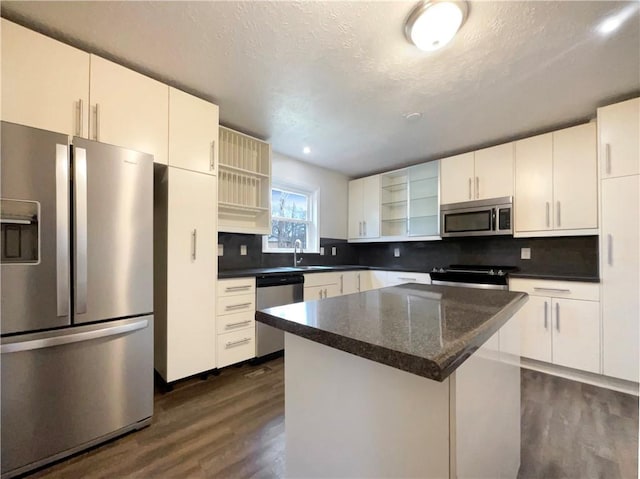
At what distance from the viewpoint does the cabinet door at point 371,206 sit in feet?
13.4

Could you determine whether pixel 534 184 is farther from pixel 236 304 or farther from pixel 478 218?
pixel 236 304

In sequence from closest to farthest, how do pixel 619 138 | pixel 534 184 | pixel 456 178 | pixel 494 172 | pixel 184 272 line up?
pixel 184 272 → pixel 619 138 → pixel 534 184 → pixel 494 172 → pixel 456 178

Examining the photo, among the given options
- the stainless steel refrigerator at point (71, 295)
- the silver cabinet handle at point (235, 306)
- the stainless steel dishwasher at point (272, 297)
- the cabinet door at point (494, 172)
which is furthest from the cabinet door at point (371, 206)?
the stainless steel refrigerator at point (71, 295)

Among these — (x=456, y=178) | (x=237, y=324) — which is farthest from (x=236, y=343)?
(x=456, y=178)

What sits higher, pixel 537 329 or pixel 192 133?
pixel 192 133

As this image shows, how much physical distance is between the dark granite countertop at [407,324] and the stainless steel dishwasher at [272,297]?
1580mm

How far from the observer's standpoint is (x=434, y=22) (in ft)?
4.71

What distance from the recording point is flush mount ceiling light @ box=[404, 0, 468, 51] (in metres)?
1.38

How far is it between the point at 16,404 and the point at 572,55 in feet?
11.9

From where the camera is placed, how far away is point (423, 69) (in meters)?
1.90

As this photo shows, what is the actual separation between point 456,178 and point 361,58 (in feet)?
6.82

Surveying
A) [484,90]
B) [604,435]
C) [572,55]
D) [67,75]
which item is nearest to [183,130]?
[67,75]

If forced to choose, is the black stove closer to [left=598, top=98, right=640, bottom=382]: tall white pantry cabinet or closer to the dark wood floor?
[left=598, top=98, right=640, bottom=382]: tall white pantry cabinet

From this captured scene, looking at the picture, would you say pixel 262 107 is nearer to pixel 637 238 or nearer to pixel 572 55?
pixel 572 55
